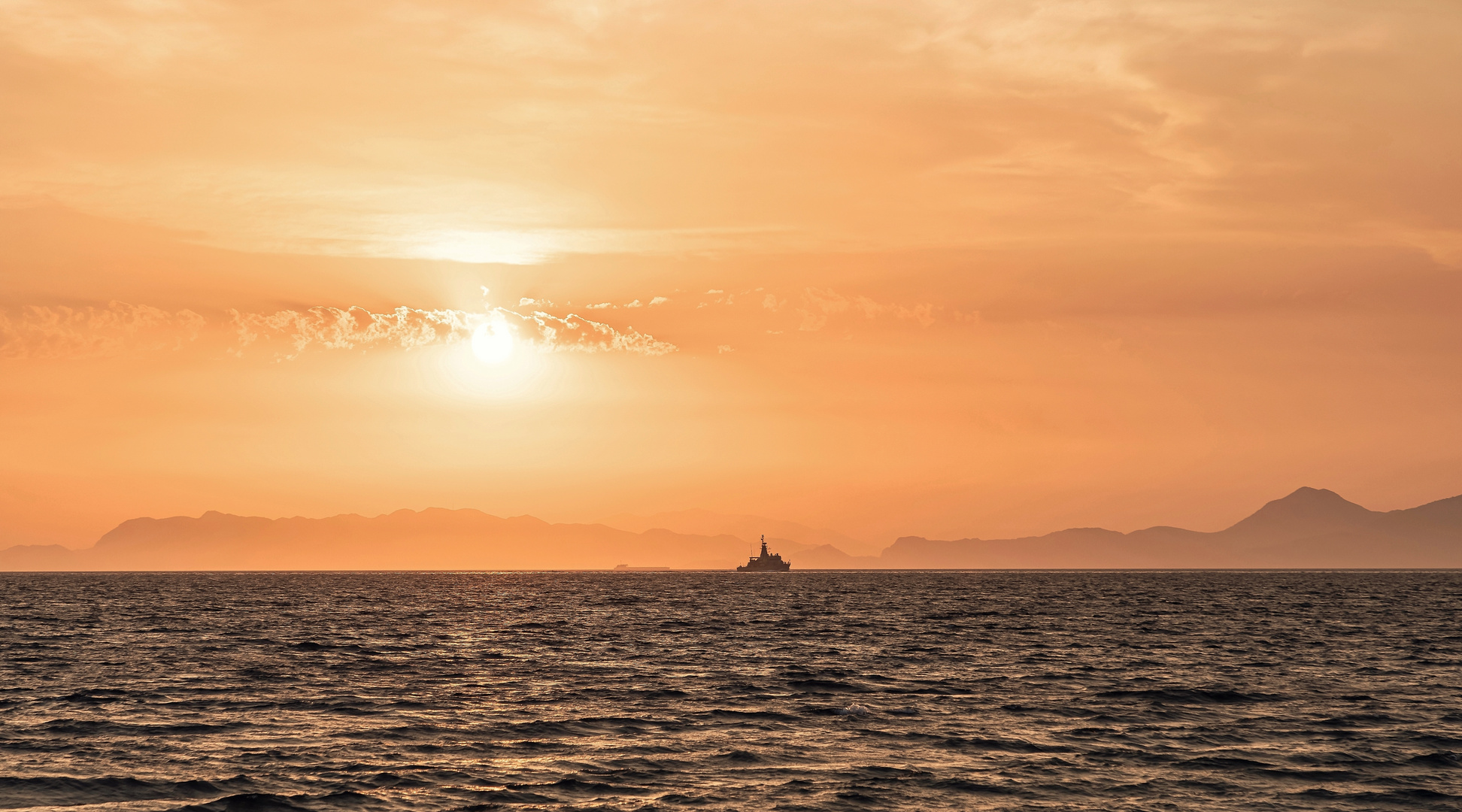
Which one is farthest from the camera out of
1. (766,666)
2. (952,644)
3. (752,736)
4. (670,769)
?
(952,644)

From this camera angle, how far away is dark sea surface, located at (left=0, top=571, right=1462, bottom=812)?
94.0 ft

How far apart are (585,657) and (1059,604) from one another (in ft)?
300

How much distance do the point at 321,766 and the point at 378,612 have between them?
95.4 metres

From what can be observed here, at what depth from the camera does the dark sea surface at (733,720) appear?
28.6 metres

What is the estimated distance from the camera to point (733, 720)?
3941cm

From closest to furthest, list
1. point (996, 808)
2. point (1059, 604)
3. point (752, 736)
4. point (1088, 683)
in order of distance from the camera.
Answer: point (996, 808)
point (752, 736)
point (1088, 683)
point (1059, 604)

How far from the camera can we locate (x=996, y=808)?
2702 cm

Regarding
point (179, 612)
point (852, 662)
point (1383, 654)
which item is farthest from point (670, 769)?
point (179, 612)

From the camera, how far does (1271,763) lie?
1259 inches

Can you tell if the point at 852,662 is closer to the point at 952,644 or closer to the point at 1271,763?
the point at 952,644

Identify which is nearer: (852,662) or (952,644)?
(852,662)

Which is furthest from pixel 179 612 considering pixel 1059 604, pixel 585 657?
pixel 1059 604

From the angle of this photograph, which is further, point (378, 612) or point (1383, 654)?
point (378, 612)

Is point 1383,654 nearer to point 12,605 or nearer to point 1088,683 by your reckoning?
point 1088,683
